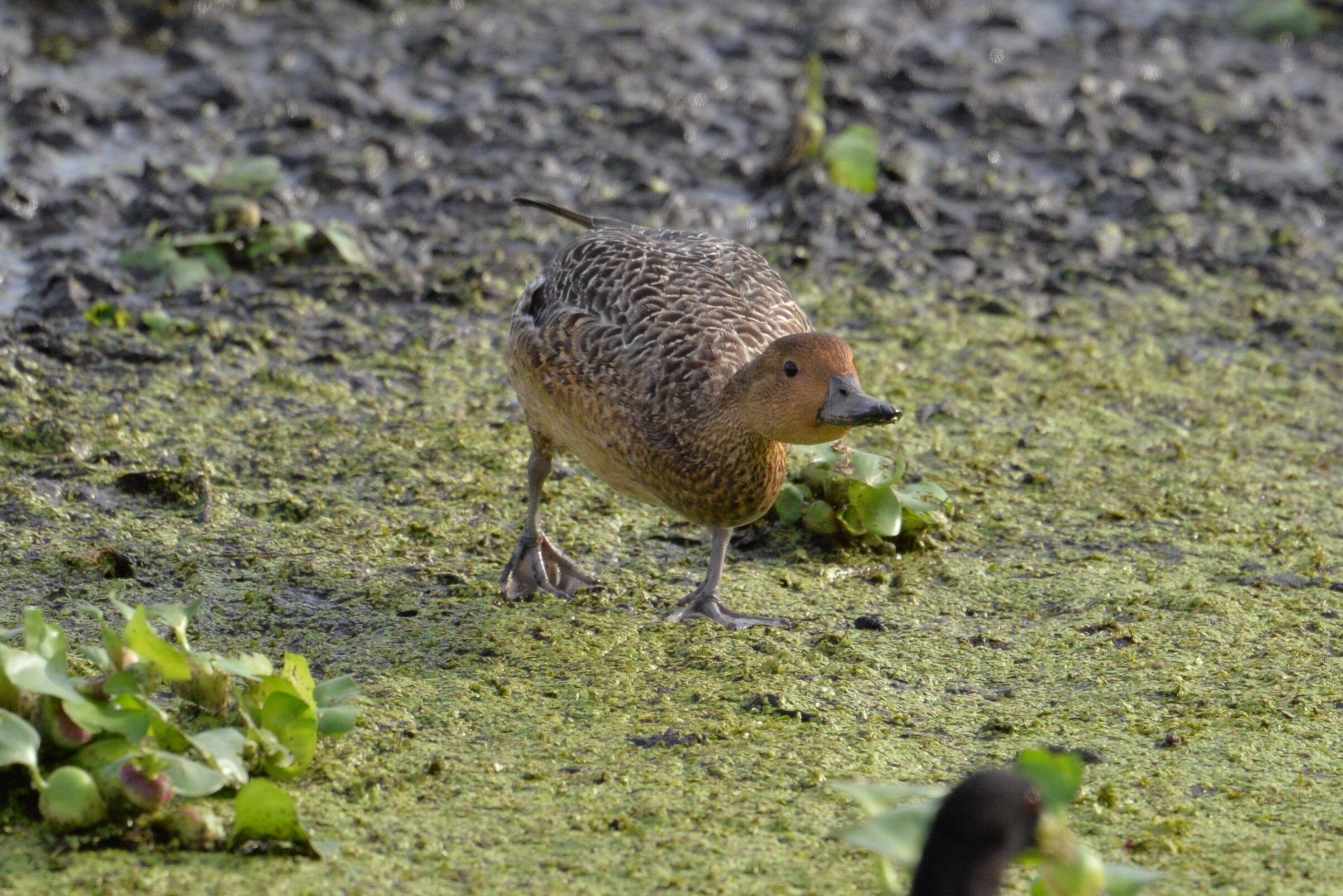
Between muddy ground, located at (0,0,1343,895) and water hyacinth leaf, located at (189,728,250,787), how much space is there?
0.17 metres

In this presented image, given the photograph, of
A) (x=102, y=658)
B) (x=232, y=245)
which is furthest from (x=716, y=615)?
(x=232, y=245)

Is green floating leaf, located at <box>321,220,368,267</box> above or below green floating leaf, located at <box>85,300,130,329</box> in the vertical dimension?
above

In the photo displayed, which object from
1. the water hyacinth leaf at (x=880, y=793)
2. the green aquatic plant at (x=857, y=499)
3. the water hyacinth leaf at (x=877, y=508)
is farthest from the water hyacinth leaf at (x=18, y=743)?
the water hyacinth leaf at (x=877, y=508)

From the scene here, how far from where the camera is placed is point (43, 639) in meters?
3.32

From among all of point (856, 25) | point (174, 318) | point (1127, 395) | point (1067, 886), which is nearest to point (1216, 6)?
point (856, 25)

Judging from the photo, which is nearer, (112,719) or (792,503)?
(112,719)

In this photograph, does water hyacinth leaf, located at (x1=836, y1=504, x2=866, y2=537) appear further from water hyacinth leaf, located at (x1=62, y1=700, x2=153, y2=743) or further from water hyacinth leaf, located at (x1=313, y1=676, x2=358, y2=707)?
water hyacinth leaf, located at (x1=62, y1=700, x2=153, y2=743)

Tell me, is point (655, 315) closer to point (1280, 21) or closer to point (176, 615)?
point (176, 615)

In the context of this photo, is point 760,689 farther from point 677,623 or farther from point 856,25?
point 856,25

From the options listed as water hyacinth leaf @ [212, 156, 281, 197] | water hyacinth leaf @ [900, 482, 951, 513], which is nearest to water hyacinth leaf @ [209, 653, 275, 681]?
water hyacinth leaf @ [900, 482, 951, 513]

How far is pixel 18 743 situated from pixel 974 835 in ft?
6.29

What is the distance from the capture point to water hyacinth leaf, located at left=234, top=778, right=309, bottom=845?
319 centimetres

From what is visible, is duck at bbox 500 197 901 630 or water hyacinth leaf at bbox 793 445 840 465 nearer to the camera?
duck at bbox 500 197 901 630

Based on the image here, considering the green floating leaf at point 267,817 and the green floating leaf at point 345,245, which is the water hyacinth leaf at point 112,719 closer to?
the green floating leaf at point 267,817
